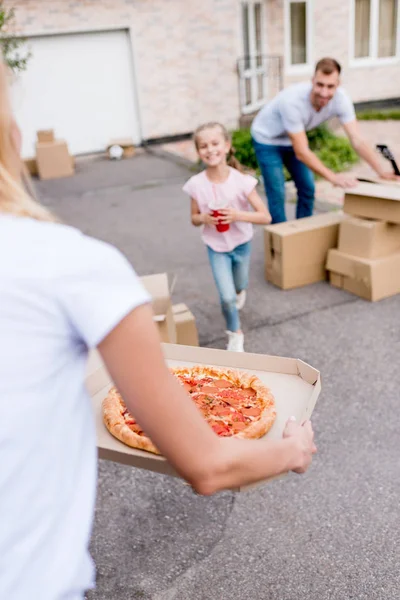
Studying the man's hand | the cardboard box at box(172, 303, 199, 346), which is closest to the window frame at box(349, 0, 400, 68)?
the man's hand

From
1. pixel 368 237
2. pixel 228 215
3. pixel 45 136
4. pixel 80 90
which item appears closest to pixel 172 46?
pixel 80 90

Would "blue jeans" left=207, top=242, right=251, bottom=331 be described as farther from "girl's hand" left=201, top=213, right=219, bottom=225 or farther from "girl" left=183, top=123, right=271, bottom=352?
"girl's hand" left=201, top=213, right=219, bottom=225

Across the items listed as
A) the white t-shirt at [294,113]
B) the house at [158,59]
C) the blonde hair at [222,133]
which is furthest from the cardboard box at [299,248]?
the house at [158,59]

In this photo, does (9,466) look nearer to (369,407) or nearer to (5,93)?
(5,93)

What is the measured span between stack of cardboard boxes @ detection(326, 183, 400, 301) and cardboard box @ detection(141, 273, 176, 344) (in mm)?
2031

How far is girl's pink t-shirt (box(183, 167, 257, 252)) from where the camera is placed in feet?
13.3

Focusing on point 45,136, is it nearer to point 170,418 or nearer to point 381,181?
point 381,181

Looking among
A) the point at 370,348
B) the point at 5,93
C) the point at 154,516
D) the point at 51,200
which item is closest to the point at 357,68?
the point at 51,200

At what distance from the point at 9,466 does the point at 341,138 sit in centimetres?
1141

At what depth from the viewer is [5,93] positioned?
2.88ft

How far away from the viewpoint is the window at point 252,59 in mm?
14867

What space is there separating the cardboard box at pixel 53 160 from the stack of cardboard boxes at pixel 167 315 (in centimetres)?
883

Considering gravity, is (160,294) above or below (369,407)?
above

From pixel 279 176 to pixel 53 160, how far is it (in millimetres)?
7731
